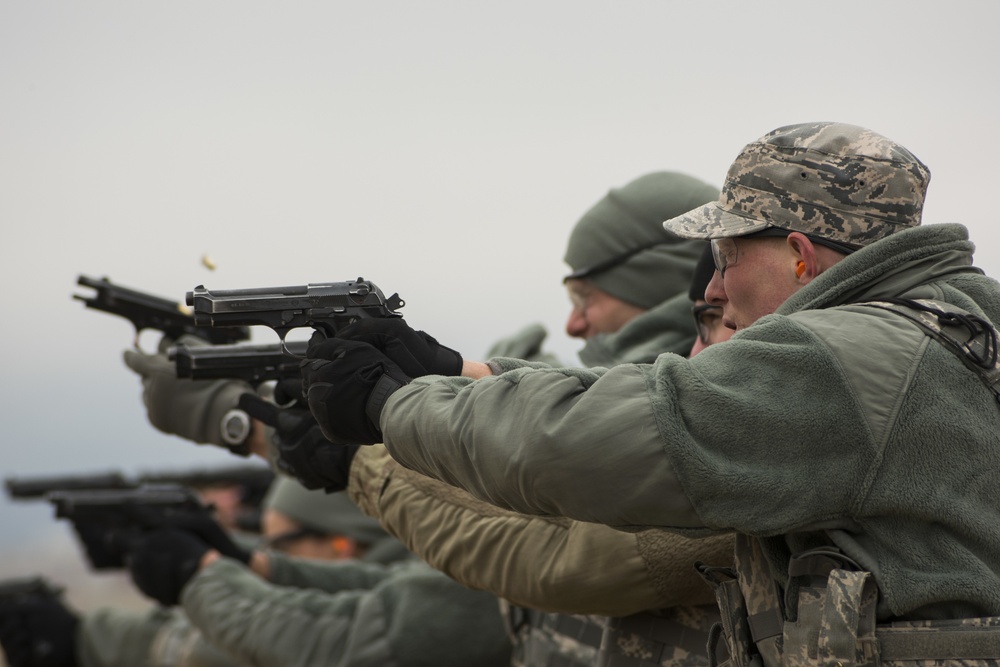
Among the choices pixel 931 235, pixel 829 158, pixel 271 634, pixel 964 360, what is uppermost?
pixel 829 158

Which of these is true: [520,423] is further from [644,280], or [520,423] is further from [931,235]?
[644,280]

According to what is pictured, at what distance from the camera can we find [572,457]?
2.30m

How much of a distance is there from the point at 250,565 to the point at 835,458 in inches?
178

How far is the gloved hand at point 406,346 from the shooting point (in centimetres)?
276

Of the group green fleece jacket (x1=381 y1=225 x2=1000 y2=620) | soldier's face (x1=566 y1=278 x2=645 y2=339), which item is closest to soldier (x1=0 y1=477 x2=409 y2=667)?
soldier's face (x1=566 y1=278 x2=645 y2=339)

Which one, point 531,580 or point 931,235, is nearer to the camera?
point 931,235

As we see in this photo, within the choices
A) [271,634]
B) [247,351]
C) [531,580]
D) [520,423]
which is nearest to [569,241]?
[247,351]

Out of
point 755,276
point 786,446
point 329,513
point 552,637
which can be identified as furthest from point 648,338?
point 329,513

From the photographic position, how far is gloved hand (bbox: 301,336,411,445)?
2.65m

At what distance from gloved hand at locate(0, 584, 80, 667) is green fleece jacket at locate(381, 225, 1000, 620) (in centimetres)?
594

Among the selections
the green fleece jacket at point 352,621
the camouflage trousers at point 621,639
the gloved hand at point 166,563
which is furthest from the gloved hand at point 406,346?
the gloved hand at point 166,563

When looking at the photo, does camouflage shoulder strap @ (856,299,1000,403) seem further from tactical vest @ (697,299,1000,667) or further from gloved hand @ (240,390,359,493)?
gloved hand @ (240,390,359,493)

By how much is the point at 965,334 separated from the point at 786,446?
17.5 inches

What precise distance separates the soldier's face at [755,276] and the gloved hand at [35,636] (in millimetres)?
6053
